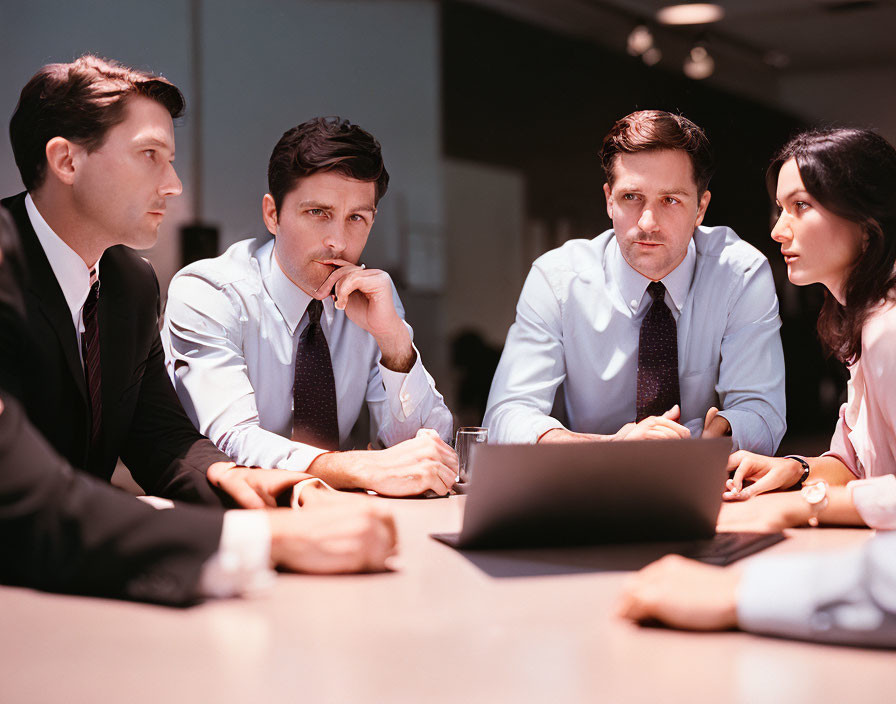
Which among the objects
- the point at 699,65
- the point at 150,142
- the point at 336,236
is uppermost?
the point at 699,65

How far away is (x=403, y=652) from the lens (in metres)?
0.90

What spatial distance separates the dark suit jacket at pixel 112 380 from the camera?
1706 mm

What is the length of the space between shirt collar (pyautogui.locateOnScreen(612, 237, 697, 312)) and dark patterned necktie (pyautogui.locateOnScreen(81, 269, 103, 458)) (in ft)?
5.58

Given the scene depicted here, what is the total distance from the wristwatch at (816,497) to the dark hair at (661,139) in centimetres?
151

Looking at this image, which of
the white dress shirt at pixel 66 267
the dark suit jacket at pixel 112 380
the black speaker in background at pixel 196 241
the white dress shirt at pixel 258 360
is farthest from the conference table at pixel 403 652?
the black speaker in background at pixel 196 241

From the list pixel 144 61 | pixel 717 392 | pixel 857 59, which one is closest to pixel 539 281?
pixel 717 392

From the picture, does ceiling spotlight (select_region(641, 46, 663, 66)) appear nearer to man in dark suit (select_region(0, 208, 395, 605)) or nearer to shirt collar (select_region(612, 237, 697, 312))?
shirt collar (select_region(612, 237, 697, 312))

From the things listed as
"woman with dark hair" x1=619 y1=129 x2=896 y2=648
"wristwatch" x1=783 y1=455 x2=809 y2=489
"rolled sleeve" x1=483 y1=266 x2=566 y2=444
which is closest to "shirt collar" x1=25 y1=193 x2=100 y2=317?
"rolled sleeve" x1=483 y1=266 x2=566 y2=444

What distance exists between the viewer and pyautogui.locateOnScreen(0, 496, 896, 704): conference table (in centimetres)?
80

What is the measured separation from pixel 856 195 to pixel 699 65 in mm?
2478

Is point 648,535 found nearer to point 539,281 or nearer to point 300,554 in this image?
point 300,554

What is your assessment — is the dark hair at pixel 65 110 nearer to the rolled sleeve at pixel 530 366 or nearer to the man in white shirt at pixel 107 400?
the man in white shirt at pixel 107 400

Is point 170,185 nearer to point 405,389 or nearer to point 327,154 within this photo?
point 327,154

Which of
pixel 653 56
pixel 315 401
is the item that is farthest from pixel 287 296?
pixel 653 56
